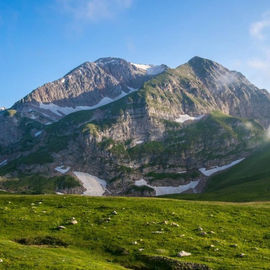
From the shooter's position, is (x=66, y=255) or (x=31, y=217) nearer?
(x=66, y=255)

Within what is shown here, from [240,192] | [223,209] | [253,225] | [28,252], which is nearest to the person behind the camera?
[28,252]

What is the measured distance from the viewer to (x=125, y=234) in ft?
107

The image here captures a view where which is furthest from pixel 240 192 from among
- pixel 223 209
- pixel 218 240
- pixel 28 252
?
pixel 28 252

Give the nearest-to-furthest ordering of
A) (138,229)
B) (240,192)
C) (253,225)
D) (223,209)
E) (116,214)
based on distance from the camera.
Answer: (138,229), (253,225), (116,214), (223,209), (240,192)

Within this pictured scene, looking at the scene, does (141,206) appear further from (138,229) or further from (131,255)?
(131,255)

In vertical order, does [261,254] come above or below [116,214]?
below

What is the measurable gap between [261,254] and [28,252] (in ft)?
71.2

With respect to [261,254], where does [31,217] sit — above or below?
above

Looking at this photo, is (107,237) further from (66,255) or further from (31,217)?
(31,217)

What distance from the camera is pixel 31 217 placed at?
3878cm

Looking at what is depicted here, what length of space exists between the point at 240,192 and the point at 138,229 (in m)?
161

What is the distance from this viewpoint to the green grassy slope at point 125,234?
85.0 ft

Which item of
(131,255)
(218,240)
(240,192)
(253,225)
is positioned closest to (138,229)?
(131,255)

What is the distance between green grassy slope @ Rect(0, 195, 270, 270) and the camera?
85.0 feet
